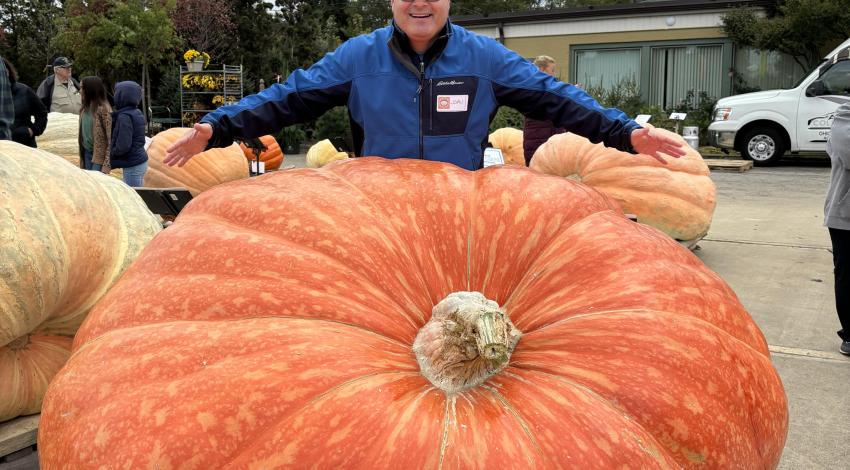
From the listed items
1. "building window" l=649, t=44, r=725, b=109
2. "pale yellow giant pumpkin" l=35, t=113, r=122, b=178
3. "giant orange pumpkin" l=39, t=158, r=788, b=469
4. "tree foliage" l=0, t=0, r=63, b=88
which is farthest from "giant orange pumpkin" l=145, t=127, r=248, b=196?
"tree foliage" l=0, t=0, r=63, b=88

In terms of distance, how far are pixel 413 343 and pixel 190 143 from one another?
1.37 meters

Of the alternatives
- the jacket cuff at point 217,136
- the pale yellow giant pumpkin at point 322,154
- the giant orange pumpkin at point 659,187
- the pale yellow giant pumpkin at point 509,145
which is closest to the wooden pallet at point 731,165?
the pale yellow giant pumpkin at point 509,145

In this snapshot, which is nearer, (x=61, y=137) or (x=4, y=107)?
(x=4, y=107)

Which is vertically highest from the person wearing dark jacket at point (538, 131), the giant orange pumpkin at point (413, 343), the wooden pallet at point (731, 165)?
the person wearing dark jacket at point (538, 131)

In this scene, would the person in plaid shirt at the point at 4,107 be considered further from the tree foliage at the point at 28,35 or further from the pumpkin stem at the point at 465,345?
the tree foliage at the point at 28,35

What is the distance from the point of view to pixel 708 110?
1936 centimetres

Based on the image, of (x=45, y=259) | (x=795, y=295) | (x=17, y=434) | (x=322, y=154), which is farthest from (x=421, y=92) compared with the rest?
(x=322, y=154)

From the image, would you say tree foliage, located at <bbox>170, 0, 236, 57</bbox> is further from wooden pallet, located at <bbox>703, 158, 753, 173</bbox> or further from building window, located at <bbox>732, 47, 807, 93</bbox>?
wooden pallet, located at <bbox>703, 158, 753, 173</bbox>

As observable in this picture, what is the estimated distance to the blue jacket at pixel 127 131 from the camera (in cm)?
645

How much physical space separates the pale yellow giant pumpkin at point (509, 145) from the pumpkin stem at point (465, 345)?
7.85 meters

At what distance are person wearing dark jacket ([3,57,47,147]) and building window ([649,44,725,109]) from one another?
689 inches

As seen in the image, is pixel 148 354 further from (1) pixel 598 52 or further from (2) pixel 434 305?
(1) pixel 598 52

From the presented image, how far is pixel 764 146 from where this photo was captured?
14477mm

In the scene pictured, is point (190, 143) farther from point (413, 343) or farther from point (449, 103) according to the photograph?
point (413, 343)
